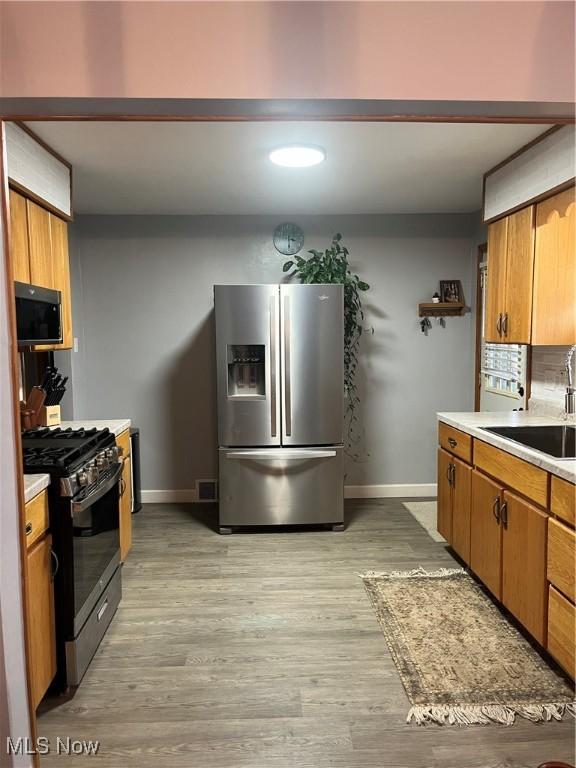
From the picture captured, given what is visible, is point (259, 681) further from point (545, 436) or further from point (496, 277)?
point (496, 277)

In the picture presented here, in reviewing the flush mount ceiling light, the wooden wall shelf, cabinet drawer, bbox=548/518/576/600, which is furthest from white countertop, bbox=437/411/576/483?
the flush mount ceiling light

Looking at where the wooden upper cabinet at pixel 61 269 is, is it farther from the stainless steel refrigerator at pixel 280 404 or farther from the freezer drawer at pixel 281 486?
the freezer drawer at pixel 281 486

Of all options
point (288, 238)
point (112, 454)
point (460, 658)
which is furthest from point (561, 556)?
point (288, 238)

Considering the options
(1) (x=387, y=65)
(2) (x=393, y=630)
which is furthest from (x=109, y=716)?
(1) (x=387, y=65)

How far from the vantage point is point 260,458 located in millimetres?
3818

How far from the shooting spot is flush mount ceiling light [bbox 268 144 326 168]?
9.29ft

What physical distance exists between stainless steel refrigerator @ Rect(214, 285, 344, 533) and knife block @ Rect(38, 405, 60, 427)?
43.4 inches

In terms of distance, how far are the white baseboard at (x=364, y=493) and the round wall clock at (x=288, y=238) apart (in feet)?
6.68

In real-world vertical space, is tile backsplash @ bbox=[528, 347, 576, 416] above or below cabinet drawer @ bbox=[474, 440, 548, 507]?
above

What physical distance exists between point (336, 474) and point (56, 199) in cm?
248

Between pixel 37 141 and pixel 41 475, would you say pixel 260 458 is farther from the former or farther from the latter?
pixel 37 141

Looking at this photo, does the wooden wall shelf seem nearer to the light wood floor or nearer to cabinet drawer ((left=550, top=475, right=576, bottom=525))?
the light wood floor

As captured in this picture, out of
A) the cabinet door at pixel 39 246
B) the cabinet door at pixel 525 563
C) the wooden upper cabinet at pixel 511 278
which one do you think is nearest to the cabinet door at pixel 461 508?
the cabinet door at pixel 525 563

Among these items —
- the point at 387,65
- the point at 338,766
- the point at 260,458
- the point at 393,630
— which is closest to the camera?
the point at 387,65
